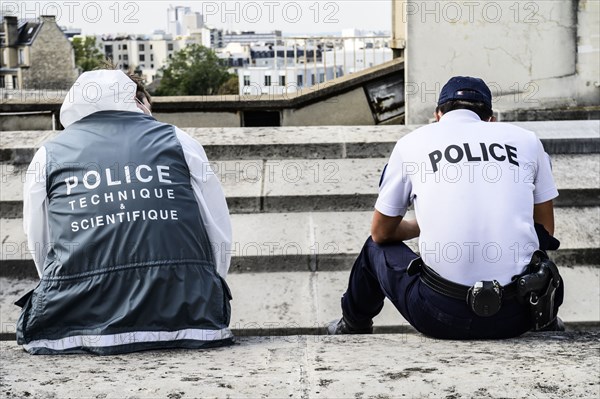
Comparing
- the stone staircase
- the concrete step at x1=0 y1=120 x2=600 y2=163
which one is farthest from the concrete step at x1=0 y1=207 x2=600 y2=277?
the concrete step at x1=0 y1=120 x2=600 y2=163

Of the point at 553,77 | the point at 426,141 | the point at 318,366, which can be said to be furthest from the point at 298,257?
the point at 553,77

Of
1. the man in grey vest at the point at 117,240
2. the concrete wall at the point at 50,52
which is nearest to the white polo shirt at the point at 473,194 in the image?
the man in grey vest at the point at 117,240

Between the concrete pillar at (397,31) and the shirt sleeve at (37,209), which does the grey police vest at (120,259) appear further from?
the concrete pillar at (397,31)

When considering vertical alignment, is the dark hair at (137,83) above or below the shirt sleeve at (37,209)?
above

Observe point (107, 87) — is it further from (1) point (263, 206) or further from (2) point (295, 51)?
(2) point (295, 51)

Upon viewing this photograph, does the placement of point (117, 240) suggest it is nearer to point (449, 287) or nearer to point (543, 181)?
point (449, 287)

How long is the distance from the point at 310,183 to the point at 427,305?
275cm

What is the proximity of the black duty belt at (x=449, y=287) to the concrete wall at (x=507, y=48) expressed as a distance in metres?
4.29

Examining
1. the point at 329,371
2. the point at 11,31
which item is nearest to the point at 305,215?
the point at 329,371

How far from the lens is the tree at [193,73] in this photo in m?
90.1

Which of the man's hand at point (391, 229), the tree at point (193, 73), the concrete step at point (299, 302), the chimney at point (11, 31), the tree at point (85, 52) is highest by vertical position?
the chimney at point (11, 31)

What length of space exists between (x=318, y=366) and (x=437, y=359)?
17.1 inches

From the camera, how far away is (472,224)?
3.76m

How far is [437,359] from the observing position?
3482 millimetres
